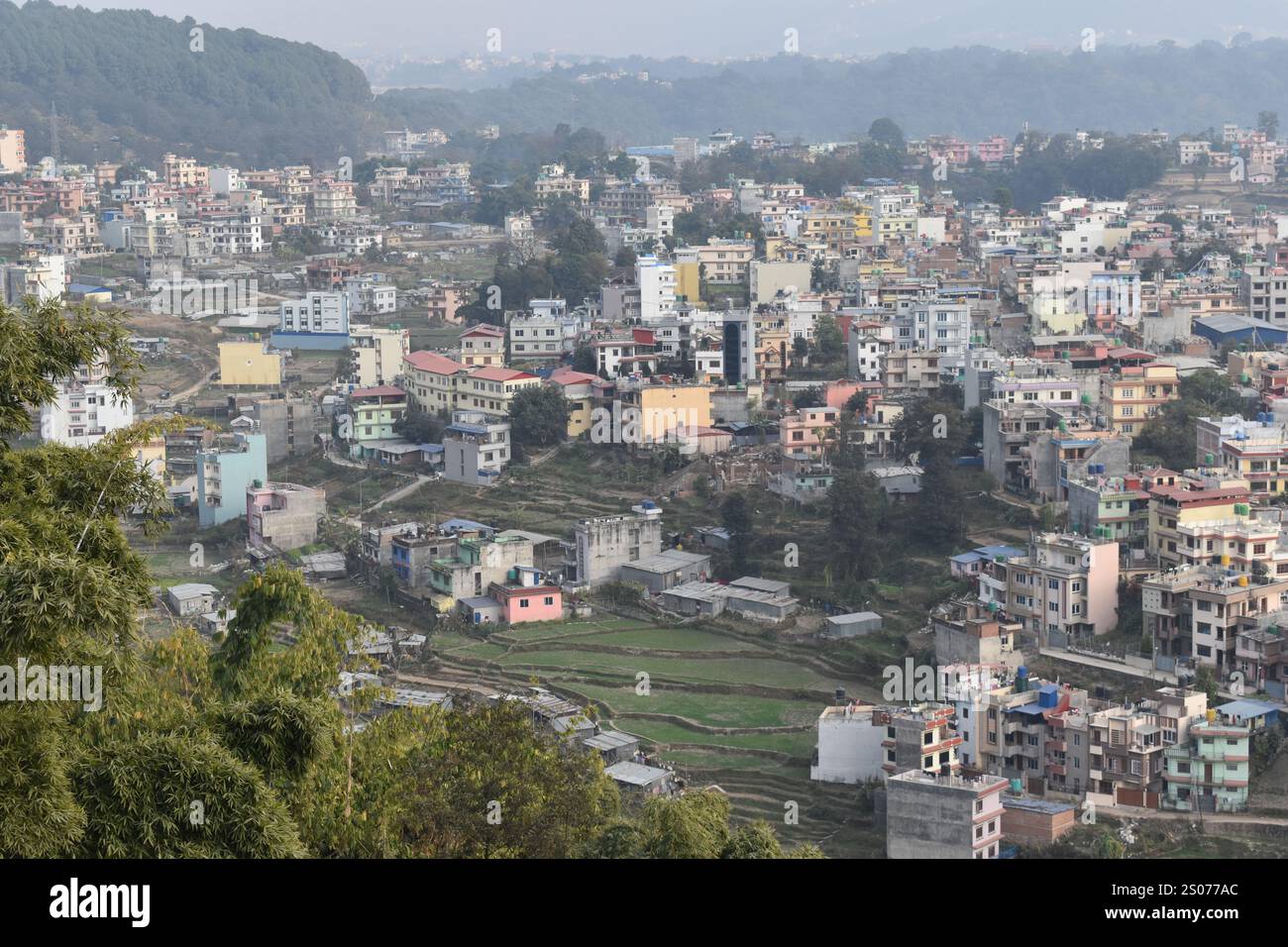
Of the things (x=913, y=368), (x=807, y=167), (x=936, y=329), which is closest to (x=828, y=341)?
(x=936, y=329)

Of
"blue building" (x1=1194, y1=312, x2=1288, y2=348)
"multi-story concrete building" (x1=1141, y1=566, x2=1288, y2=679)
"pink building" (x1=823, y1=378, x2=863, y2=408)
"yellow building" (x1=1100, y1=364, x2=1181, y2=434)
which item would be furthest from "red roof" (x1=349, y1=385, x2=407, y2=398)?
"multi-story concrete building" (x1=1141, y1=566, x2=1288, y2=679)

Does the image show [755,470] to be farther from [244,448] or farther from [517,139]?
[517,139]

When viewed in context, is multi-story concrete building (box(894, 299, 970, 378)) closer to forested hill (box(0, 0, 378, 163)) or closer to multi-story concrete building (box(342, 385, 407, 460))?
multi-story concrete building (box(342, 385, 407, 460))

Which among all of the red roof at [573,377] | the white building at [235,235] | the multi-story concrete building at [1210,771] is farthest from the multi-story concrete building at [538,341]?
the multi-story concrete building at [1210,771]

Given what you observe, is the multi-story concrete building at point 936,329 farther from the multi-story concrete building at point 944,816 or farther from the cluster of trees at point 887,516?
the multi-story concrete building at point 944,816

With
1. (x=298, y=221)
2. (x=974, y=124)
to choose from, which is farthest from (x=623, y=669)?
(x=974, y=124)

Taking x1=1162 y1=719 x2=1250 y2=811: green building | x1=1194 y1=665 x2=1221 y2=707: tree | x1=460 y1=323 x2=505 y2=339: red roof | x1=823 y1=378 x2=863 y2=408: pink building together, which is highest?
x1=460 y1=323 x2=505 y2=339: red roof
